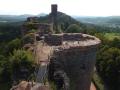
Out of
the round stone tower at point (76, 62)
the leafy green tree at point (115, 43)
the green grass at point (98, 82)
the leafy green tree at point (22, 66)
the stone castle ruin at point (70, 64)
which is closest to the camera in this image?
the leafy green tree at point (22, 66)

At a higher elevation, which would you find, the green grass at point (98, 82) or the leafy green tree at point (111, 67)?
the leafy green tree at point (111, 67)

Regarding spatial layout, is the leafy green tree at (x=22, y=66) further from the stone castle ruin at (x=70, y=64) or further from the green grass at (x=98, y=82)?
the green grass at (x=98, y=82)

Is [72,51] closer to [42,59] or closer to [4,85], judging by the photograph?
[42,59]

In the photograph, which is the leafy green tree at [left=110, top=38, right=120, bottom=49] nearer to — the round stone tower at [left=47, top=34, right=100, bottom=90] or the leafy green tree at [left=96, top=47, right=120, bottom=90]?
the leafy green tree at [left=96, top=47, right=120, bottom=90]

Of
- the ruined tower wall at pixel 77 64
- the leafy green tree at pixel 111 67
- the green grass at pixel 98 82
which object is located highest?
the ruined tower wall at pixel 77 64

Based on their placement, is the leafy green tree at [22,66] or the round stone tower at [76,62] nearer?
the leafy green tree at [22,66]

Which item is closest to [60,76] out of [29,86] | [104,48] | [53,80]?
[53,80]

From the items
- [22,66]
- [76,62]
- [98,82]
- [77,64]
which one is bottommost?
[98,82]

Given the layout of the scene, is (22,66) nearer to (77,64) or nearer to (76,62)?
(76,62)

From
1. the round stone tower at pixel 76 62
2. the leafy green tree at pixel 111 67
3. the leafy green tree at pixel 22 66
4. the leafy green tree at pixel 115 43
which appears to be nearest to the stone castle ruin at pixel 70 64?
the round stone tower at pixel 76 62

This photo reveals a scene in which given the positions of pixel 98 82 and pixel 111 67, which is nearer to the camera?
pixel 111 67

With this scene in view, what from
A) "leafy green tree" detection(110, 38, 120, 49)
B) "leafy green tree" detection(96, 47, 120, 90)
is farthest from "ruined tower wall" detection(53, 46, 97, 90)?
"leafy green tree" detection(110, 38, 120, 49)

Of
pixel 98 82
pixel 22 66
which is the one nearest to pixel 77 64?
pixel 22 66
